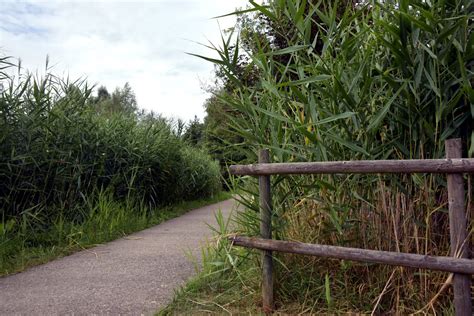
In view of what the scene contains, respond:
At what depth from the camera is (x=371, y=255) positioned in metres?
2.09

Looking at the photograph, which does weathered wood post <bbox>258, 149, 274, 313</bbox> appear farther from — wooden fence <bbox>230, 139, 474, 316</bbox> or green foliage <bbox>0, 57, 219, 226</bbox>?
green foliage <bbox>0, 57, 219, 226</bbox>

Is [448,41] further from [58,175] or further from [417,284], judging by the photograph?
[58,175]

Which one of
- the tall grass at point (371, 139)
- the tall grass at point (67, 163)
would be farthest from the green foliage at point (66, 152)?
the tall grass at point (371, 139)

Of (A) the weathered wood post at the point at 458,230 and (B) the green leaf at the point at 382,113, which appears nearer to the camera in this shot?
(A) the weathered wood post at the point at 458,230

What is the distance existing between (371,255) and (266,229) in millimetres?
693

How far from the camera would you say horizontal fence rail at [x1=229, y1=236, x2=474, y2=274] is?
75.2 inches

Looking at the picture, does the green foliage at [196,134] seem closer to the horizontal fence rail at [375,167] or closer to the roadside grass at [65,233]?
the roadside grass at [65,233]

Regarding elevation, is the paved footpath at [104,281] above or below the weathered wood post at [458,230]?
below

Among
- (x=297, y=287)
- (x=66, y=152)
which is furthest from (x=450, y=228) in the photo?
(x=66, y=152)

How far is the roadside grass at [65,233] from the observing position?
3955mm

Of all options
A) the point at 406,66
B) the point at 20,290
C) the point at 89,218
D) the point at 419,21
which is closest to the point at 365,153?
the point at 406,66

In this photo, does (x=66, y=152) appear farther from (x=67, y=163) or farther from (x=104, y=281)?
(x=104, y=281)

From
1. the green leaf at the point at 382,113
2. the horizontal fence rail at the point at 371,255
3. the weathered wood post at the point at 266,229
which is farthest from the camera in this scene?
the weathered wood post at the point at 266,229

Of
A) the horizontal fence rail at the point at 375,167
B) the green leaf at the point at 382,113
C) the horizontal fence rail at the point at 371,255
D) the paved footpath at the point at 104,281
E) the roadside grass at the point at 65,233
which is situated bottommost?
the paved footpath at the point at 104,281
